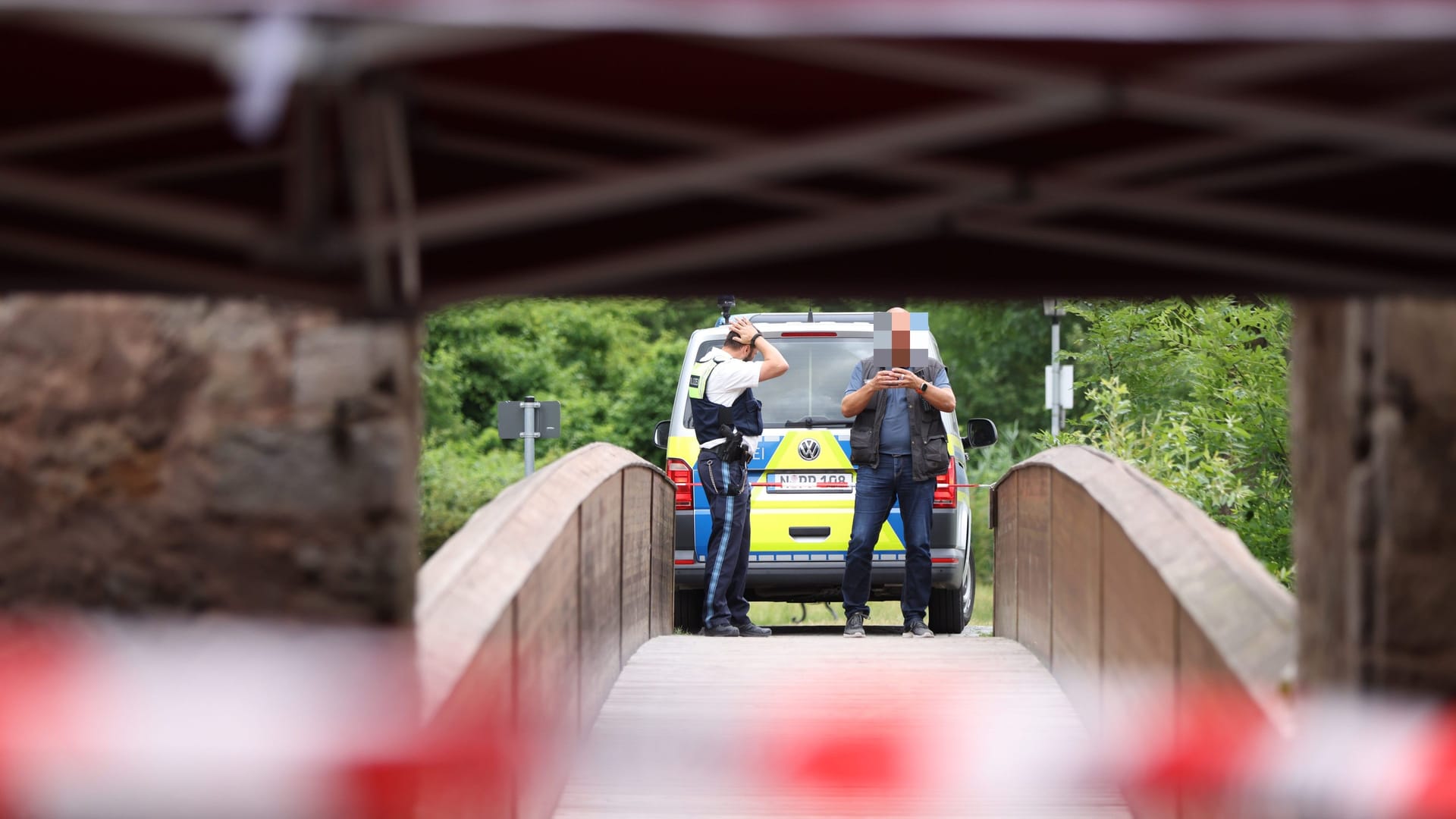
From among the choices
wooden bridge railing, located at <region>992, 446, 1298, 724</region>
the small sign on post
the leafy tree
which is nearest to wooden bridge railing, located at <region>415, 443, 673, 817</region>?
wooden bridge railing, located at <region>992, 446, 1298, 724</region>

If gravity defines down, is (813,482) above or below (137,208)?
below

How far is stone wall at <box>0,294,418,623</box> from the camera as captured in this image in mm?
3059

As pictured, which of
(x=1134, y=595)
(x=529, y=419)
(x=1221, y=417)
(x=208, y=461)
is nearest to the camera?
(x=208, y=461)

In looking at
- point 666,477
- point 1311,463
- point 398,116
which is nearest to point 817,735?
point 1311,463

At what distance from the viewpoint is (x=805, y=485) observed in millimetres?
9930

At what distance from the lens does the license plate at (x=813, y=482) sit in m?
9.88

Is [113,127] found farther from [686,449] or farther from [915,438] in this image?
[686,449]

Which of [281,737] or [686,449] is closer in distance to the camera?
[281,737]

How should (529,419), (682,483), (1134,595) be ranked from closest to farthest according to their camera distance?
1. (1134,595)
2. (682,483)
3. (529,419)

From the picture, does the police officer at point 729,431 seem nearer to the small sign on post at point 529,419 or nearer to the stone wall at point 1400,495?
the stone wall at point 1400,495

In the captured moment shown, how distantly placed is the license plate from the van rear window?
0.31 meters

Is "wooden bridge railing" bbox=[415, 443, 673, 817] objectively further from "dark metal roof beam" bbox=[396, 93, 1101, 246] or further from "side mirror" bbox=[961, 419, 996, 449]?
"side mirror" bbox=[961, 419, 996, 449]

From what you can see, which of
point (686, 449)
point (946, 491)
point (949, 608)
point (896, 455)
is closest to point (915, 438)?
point (896, 455)

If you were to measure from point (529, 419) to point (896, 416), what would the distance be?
7.35m
